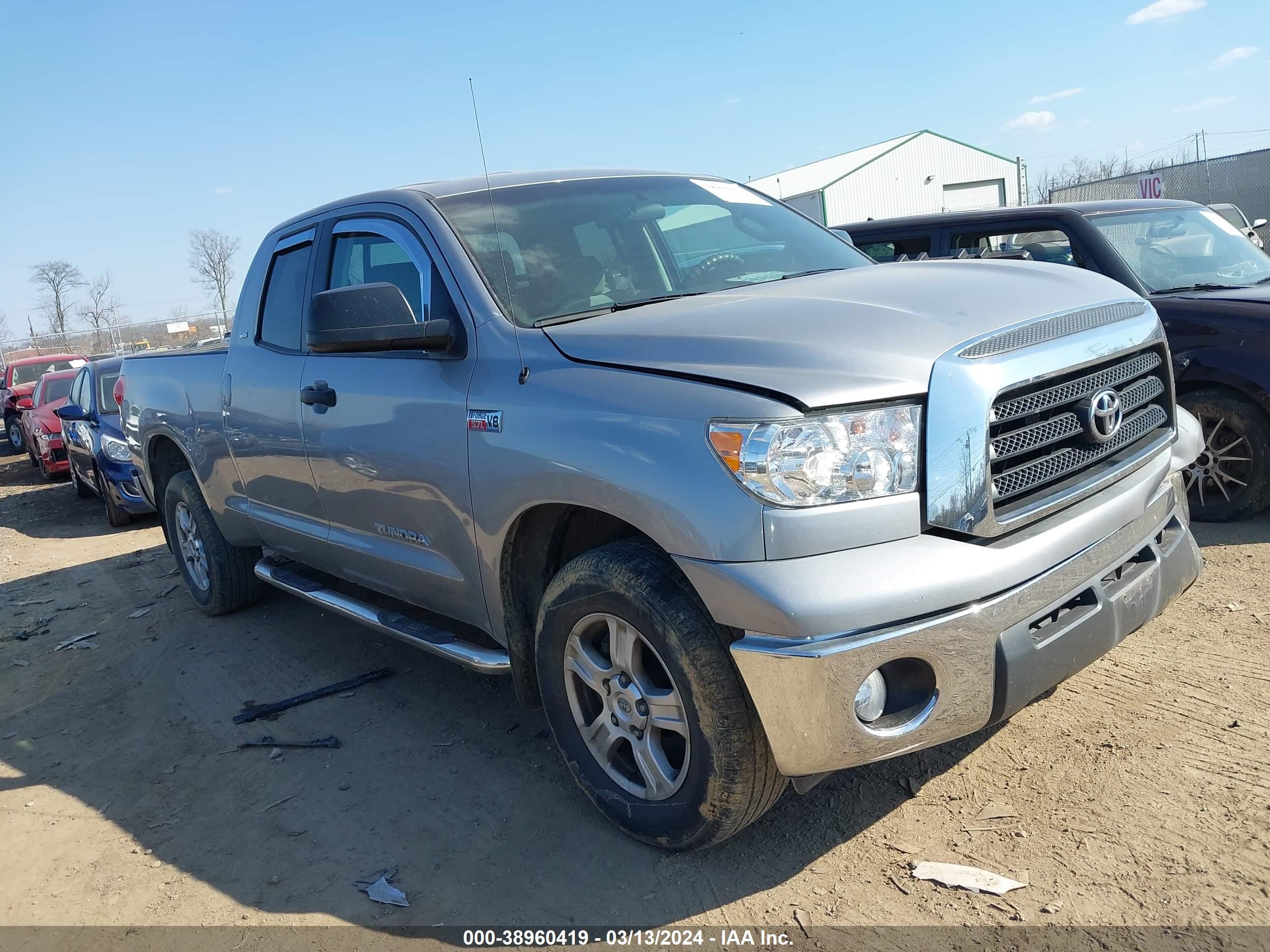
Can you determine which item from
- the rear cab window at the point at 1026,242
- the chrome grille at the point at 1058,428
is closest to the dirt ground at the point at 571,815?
the chrome grille at the point at 1058,428

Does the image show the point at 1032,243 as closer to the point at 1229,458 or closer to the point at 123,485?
the point at 1229,458

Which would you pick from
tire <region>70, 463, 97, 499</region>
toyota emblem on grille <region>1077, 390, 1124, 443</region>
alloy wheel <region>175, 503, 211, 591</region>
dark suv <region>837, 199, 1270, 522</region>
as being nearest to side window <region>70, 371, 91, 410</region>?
tire <region>70, 463, 97, 499</region>

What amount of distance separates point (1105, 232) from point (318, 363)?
15.1 feet

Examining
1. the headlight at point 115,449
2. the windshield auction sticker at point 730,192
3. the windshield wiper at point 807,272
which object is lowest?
the headlight at point 115,449

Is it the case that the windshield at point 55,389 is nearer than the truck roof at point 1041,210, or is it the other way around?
the truck roof at point 1041,210

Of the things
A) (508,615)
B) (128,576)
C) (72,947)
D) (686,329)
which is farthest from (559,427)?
(128,576)

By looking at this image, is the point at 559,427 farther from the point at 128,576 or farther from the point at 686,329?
the point at 128,576

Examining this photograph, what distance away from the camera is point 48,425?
44.5 ft

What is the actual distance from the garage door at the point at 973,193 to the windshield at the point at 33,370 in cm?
3359

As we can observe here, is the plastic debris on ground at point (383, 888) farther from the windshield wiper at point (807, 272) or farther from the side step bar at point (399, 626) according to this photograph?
the windshield wiper at point (807, 272)

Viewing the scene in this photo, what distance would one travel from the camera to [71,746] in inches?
174

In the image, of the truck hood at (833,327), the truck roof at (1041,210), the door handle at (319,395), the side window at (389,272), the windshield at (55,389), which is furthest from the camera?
the windshield at (55,389)

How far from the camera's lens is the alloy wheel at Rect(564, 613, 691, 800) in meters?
2.76

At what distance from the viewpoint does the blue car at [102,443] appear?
9.37 m
